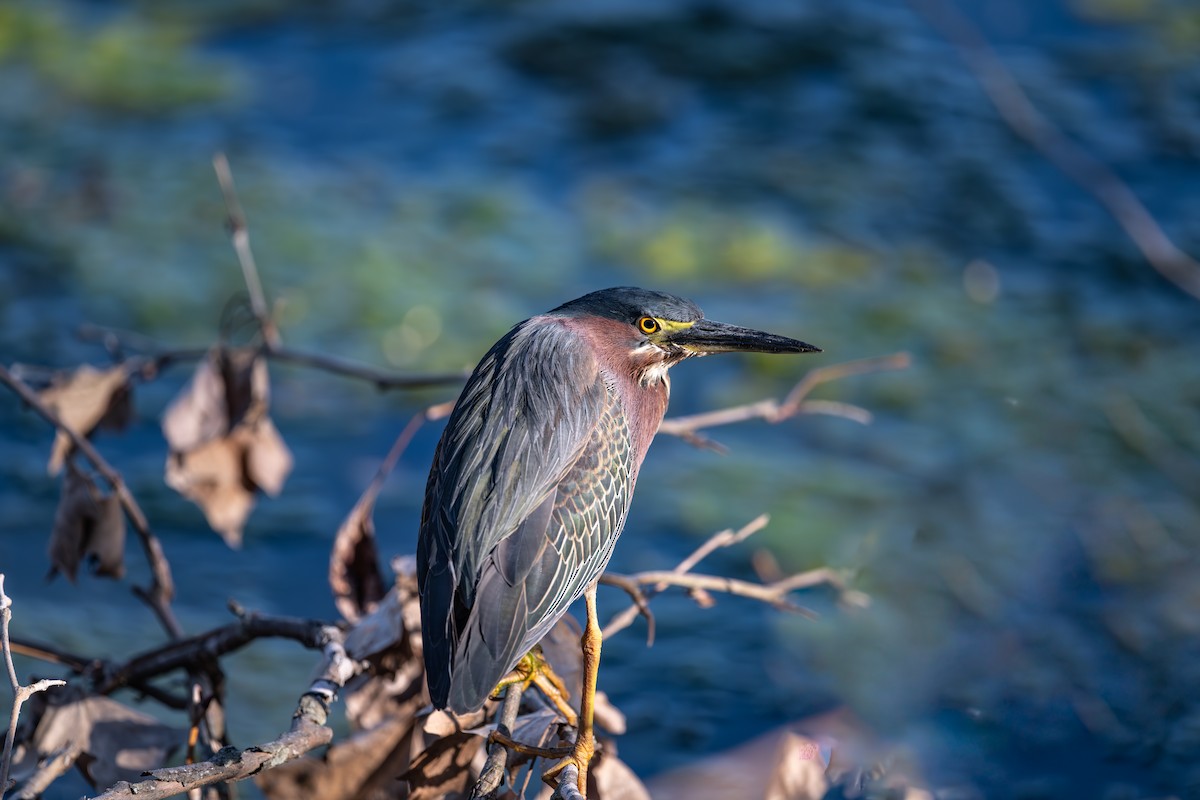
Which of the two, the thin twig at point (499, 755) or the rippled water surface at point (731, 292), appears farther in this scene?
the rippled water surface at point (731, 292)

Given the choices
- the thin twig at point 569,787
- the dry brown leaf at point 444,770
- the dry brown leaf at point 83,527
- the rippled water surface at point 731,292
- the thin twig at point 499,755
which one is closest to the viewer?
the thin twig at point 569,787

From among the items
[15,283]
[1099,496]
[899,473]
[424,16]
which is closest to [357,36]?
[424,16]

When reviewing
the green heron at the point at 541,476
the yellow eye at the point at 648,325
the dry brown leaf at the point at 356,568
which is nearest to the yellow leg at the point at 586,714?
the green heron at the point at 541,476

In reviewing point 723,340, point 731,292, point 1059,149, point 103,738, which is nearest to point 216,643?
point 103,738

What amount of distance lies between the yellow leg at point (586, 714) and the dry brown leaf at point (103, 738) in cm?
75

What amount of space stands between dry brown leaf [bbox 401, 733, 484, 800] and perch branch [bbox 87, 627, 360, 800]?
0.25 meters

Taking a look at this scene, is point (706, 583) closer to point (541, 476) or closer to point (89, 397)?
point (541, 476)

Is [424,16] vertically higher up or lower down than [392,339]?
higher up

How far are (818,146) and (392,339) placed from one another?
2.17 metres

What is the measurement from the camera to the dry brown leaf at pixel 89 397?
293 cm

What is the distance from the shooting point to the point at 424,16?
7.02m

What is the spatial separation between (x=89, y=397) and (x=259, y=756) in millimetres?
1399

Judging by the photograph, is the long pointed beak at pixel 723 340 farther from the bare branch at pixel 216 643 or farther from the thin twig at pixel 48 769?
the thin twig at pixel 48 769

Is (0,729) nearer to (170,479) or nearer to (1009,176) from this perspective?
(170,479)
